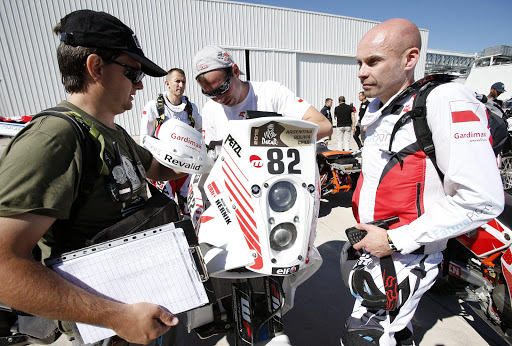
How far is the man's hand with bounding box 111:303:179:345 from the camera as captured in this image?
1.00 metres

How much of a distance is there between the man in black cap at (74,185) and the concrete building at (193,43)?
13.6 meters

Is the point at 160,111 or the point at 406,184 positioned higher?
the point at 160,111

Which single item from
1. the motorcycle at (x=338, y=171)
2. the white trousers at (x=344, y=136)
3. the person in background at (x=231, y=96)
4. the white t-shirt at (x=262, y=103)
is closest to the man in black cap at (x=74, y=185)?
the person in background at (x=231, y=96)

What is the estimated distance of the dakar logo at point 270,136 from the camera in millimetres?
1313

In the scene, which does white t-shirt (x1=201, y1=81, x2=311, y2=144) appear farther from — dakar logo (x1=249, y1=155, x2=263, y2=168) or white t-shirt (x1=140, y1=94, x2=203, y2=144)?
white t-shirt (x1=140, y1=94, x2=203, y2=144)

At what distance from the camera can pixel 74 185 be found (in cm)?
103

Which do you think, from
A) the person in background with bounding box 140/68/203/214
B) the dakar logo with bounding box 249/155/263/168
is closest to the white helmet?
the dakar logo with bounding box 249/155/263/168

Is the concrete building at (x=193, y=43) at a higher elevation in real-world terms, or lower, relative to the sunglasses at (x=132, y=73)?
higher

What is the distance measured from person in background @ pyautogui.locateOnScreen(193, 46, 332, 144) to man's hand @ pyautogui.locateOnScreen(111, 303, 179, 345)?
1.08 meters

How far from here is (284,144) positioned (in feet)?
4.42

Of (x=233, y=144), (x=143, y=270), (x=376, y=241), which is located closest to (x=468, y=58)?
(x=376, y=241)

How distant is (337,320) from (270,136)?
2082 millimetres

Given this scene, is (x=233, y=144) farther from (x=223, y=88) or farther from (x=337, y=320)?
(x=337, y=320)

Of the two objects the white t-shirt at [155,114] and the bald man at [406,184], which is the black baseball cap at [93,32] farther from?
the white t-shirt at [155,114]
